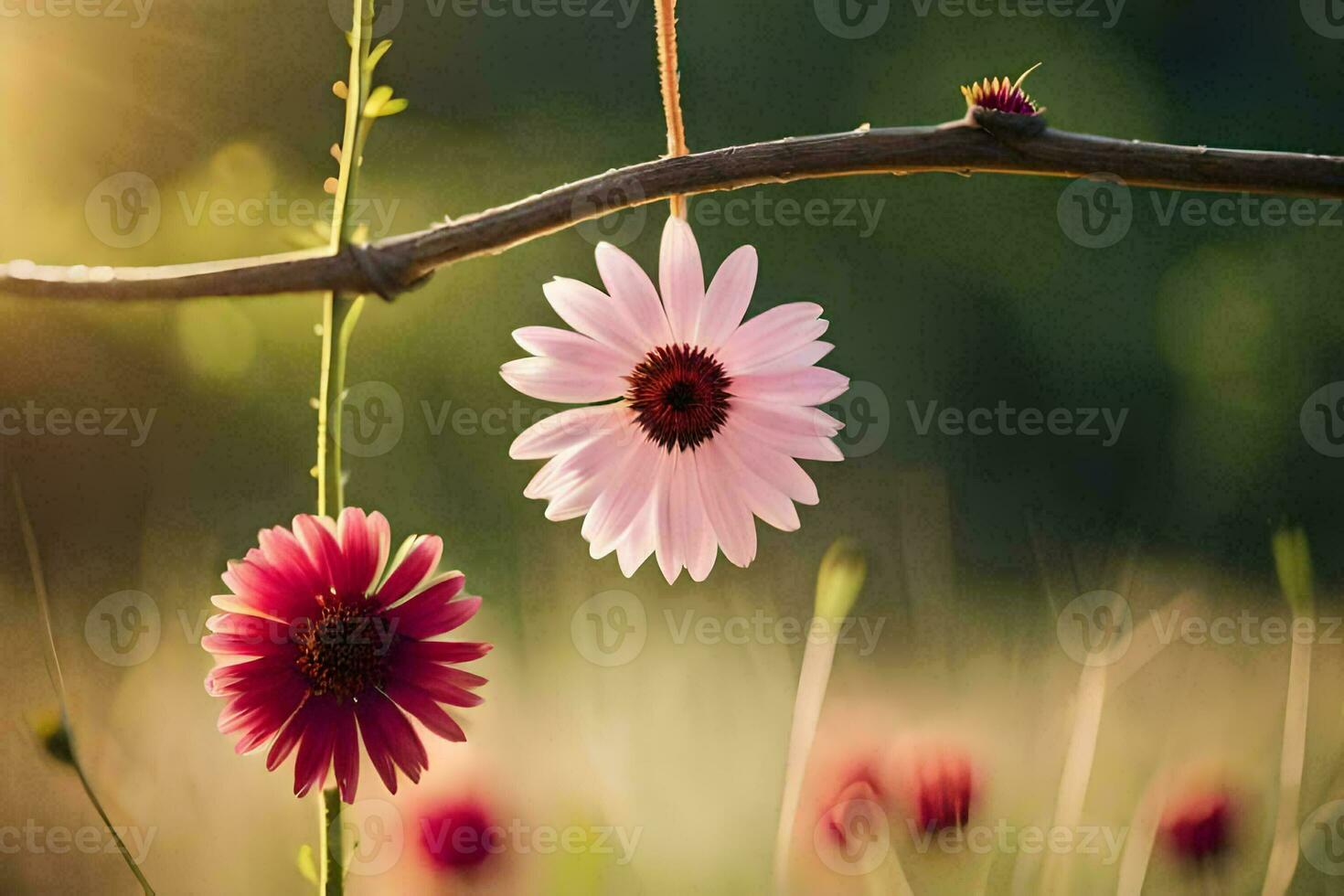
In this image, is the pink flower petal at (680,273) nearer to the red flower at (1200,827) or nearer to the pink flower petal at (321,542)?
the pink flower petal at (321,542)

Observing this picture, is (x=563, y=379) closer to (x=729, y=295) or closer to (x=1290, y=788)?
(x=729, y=295)

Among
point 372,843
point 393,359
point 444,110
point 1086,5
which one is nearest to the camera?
point 372,843

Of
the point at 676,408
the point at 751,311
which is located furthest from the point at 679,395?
the point at 751,311

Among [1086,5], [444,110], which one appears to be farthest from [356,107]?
[1086,5]

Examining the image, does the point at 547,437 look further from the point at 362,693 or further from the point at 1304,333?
the point at 1304,333

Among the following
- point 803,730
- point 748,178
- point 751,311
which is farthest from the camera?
point 751,311

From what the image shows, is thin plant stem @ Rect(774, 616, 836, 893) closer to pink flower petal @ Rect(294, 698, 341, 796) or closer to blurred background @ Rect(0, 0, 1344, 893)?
blurred background @ Rect(0, 0, 1344, 893)

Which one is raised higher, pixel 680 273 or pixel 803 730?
pixel 680 273
